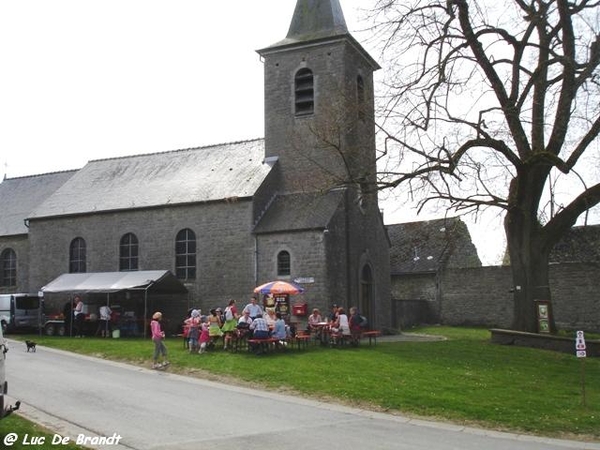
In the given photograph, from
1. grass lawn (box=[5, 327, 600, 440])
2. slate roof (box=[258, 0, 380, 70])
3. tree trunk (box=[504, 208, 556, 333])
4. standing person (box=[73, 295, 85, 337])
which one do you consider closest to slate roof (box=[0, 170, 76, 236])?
standing person (box=[73, 295, 85, 337])

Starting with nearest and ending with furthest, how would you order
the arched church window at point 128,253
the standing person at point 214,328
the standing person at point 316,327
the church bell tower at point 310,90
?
the standing person at point 214,328 < the standing person at point 316,327 < the church bell tower at point 310,90 < the arched church window at point 128,253

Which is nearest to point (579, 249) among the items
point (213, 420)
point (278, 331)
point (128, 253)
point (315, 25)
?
point (315, 25)

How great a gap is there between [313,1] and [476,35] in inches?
450

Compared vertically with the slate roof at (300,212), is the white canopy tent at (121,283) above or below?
below

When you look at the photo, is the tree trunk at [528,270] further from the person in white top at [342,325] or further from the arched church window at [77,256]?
the arched church window at [77,256]

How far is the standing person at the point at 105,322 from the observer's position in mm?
27156

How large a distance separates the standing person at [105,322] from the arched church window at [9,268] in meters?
9.87

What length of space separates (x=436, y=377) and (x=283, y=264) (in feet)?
39.1

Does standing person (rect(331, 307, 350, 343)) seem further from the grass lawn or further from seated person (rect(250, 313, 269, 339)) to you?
seated person (rect(250, 313, 269, 339))

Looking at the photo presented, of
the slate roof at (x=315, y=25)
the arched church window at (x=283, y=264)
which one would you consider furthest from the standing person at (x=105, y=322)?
the slate roof at (x=315, y=25)

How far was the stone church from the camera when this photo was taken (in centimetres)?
2641

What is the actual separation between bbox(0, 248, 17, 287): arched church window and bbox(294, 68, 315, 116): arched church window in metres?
17.3

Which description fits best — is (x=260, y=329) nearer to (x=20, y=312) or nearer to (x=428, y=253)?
(x=20, y=312)

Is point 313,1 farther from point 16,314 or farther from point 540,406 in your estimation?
point 540,406
